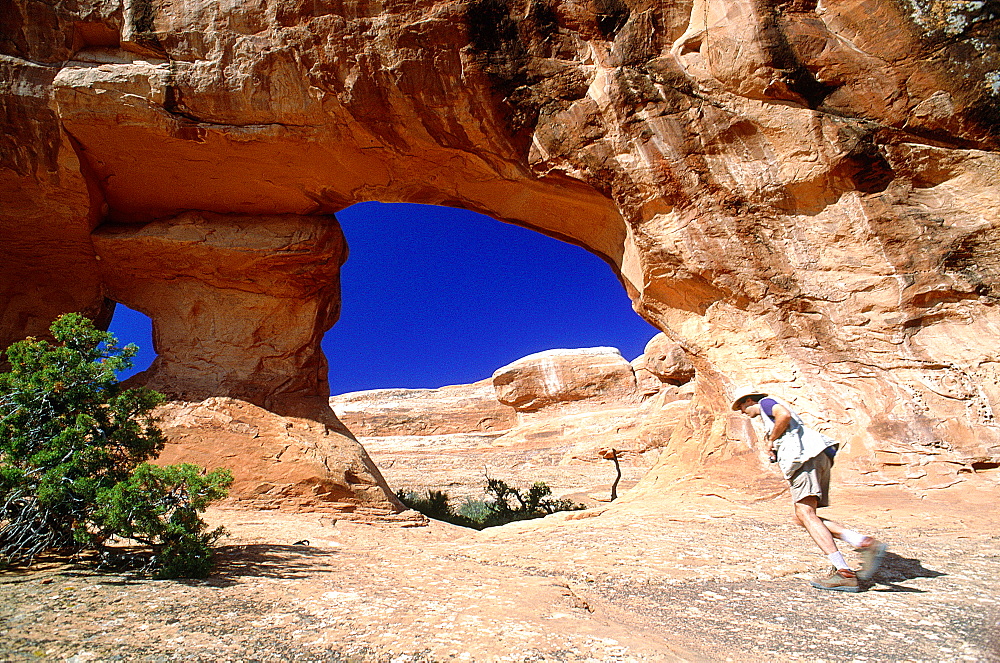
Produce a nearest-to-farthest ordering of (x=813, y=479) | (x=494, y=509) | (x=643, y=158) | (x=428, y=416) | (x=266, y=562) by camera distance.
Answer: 1. (x=813, y=479)
2. (x=266, y=562)
3. (x=643, y=158)
4. (x=494, y=509)
5. (x=428, y=416)

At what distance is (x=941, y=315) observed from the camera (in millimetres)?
6363

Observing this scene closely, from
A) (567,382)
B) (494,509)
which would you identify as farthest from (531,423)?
(494,509)

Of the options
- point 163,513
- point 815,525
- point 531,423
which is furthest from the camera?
point 531,423

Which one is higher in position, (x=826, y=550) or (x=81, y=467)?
(x=81, y=467)

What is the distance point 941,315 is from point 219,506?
28.2 ft

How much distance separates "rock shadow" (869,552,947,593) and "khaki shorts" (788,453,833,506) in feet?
1.63

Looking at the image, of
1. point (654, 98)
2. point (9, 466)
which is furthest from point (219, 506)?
point (654, 98)

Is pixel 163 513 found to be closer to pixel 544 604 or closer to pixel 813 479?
pixel 544 604

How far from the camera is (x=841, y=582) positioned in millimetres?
3084

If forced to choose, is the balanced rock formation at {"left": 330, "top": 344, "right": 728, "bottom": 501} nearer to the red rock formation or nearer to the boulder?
the boulder

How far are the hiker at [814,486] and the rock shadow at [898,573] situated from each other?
0.09 m

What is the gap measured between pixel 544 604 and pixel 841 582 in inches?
64.9

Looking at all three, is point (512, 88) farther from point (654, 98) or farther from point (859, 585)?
point (859, 585)

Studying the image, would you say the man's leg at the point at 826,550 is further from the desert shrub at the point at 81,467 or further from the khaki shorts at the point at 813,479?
the desert shrub at the point at 81,467
